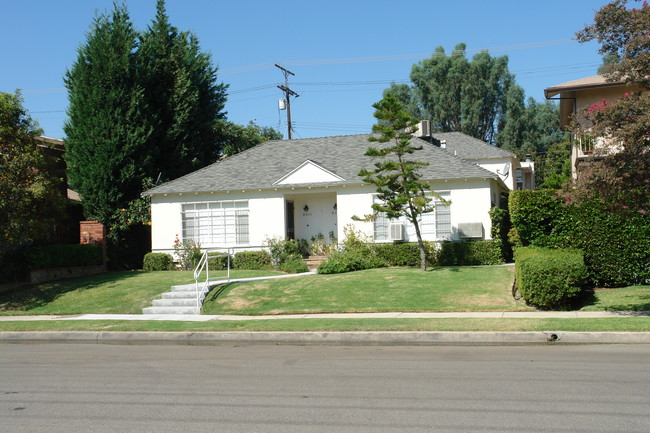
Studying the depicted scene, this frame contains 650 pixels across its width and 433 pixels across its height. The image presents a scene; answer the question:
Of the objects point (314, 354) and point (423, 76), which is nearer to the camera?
point (314, 354)

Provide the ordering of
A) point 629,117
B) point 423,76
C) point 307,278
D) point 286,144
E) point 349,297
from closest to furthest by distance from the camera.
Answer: point 629,117
point 349,297
point 307,278
point 286,144
point 423,76

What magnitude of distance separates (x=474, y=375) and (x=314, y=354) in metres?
3.22

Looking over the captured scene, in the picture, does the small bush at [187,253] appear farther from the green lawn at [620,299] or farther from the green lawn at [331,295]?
the green lawn at [620,299]

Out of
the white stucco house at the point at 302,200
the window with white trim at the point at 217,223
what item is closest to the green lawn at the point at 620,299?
the white stucco house at the point at 302,200

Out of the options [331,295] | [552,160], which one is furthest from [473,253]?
[552,160]

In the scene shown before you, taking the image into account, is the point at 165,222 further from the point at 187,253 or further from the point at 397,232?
the point at 397,232

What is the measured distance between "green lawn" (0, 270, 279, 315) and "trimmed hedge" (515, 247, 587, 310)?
9.71 meters

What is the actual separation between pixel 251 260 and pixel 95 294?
253 inches

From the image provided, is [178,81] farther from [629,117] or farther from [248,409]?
[248,409]

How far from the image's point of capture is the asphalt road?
6.17 m

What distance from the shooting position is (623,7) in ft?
40.3

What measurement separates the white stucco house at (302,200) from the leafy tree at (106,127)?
2087 mm

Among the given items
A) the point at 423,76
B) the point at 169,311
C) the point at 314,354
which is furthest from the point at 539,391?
the point at 423,76

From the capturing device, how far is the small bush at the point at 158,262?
24.7 m
